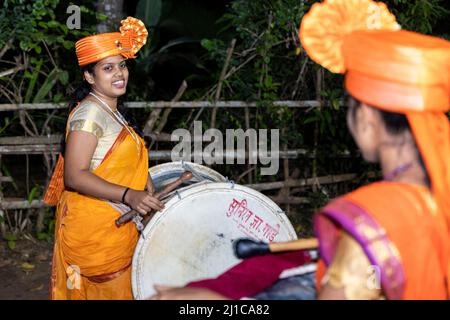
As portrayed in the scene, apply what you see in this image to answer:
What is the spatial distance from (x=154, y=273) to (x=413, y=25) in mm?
3441

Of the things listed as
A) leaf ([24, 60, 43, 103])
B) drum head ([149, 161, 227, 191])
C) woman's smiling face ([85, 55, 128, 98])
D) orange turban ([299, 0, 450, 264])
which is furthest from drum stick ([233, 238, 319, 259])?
leaf ([24, 60, 43, 103])

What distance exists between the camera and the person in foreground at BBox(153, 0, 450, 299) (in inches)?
66.9

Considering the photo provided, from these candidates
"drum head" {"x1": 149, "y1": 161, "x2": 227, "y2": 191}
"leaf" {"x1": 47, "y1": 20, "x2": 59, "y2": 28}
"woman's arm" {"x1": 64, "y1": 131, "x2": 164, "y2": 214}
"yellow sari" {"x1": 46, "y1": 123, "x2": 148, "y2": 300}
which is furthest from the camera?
"leaf" {"x1": 47, "y1": 20, "x2": 59, "y2": 28}

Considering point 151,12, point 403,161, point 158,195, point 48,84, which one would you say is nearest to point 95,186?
point 158,195

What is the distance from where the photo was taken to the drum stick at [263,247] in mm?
2102

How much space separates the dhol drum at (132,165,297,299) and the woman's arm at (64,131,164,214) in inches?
4.0

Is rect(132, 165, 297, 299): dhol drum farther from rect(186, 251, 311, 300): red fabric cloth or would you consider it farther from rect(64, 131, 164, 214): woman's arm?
rect(186, 251, 311, 300): red fabric cloth

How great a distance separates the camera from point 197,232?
314 cm

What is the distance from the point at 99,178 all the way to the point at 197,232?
20.0 inches

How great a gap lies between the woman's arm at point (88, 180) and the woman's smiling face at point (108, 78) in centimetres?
29

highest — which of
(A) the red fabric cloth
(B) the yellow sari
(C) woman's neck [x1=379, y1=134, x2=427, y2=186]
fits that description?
(C) woman's neck [x1=379, y1=134, x2=427, y2=186]

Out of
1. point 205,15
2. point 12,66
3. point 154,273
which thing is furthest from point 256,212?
point 205,15

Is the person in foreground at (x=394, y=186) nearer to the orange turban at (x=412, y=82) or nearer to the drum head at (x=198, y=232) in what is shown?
the orange turban at (x=412, y=82)

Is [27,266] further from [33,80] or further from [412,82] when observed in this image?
[412,82]
